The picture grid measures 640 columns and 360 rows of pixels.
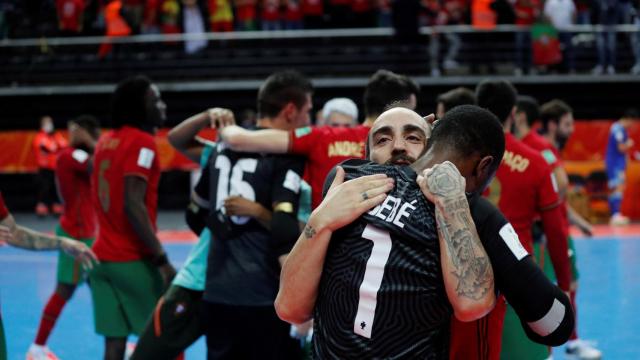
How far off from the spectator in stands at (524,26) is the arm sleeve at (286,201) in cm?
1647

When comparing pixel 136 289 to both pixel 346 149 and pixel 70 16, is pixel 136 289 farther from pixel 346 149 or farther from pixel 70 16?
pixel 70 16

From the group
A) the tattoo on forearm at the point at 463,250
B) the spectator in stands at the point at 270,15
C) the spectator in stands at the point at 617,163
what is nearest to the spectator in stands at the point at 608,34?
the spectator in stands at the point at 617,163

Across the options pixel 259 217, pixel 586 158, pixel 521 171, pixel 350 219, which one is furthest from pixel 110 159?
pixel 586 158

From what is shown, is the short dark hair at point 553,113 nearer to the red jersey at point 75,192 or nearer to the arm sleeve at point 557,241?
the arm sleeve at point 557,241

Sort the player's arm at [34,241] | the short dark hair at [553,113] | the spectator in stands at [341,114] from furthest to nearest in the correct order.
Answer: the short dark hair at [553,113] → the spectator in stands at [341,114] → the player's arm at [34,241]

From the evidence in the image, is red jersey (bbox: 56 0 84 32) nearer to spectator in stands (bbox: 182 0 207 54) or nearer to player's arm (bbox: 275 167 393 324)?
spectator in stands (bbox: 182 0 207 54)

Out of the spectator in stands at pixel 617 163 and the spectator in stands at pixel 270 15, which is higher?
the spectator in stands at pixel 270 15

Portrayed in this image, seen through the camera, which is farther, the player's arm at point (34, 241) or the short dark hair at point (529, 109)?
the short dark hair at point (529, 109)

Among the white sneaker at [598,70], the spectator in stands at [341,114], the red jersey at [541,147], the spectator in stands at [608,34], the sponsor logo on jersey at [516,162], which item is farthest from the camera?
the white sneaker at [598,70]

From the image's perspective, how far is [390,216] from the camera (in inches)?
99.9

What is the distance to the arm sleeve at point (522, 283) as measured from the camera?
2.43 metres

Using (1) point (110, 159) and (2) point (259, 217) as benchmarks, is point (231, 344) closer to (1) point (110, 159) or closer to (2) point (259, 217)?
(2) point (259, 217)

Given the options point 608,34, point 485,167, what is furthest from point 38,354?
point 608,34

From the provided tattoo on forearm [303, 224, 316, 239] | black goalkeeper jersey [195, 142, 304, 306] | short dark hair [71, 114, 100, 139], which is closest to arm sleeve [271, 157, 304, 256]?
black goalkeeper jersey [195, 142, 304, 306]
